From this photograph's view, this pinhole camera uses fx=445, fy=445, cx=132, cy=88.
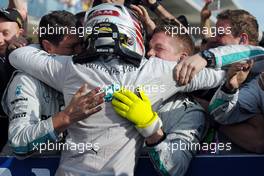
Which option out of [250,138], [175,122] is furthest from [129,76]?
[250,138]

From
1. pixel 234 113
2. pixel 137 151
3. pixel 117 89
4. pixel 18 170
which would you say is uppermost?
pixel 117 89

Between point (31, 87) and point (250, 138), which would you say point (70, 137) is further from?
point (250, 138)

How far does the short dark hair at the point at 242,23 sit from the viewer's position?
307 centimetres

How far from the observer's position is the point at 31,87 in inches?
98.4

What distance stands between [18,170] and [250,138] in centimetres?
130

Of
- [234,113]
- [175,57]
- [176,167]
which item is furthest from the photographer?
[175,57]

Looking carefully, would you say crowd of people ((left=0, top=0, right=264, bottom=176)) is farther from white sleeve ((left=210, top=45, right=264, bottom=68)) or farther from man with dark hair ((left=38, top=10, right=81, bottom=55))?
man with dark hair ((left=38, top=10, right=81, bottom=55))

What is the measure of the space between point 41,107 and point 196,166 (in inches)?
36.6

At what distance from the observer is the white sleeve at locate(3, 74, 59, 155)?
231 cm

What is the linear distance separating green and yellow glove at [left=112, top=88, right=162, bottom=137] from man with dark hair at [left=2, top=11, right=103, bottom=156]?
102 millimetres

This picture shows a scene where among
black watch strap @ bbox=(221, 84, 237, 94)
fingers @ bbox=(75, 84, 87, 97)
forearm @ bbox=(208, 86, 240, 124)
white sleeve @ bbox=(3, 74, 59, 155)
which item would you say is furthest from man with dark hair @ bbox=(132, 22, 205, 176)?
white sleeve @ bbox=(3, 74, 59, 155)

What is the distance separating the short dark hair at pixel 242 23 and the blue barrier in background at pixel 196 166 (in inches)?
40.7

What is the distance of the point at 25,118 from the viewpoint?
2.40m

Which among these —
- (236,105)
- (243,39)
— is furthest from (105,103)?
(243,39)
